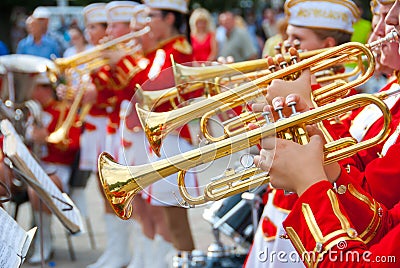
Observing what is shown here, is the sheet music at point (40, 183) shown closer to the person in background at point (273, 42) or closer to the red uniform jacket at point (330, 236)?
the red uniform jacket at point (330, 236)

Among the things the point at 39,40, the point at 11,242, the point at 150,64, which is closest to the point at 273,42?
the point at 150,64

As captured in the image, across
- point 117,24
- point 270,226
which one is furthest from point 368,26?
point 270,226

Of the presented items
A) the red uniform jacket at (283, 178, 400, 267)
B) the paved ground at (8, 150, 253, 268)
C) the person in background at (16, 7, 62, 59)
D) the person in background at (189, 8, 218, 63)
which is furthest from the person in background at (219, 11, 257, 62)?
the red uniform jacket at (283, 178, 400, 267)

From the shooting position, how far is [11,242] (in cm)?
198

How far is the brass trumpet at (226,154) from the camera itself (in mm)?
1781

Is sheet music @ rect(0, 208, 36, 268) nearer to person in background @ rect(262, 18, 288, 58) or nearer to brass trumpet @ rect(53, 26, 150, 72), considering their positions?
person in background @ rect(262, 18, 288, 58)

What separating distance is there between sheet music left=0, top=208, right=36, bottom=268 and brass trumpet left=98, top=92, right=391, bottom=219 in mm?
314

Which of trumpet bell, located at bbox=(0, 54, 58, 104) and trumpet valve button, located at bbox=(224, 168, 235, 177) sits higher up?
trumpet bell, located at bbox=(0, 54, 58, 104)

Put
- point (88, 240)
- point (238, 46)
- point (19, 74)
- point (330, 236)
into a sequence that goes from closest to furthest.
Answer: point (330, 236) → point (19, 74) → point (88, 240) → point (238, 46)

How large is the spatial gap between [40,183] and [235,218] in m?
1.22

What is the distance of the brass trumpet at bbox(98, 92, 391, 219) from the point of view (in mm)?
1781

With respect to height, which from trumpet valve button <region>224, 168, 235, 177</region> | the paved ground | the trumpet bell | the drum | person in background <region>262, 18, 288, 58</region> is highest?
person in background <region>262, 18, 288, 58</region>

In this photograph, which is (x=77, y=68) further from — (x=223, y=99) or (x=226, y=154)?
(x=226, y=154)

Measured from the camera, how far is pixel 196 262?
3.43 m
